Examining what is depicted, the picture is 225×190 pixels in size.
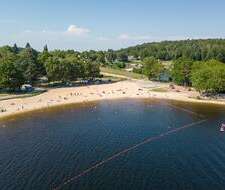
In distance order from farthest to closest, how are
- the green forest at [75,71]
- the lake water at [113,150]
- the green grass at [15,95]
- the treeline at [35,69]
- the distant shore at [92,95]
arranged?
the treeline at [35,69], the green forest at [75,71], the green grass at [15,95], the distant shore at [92,95], the lake water at [113,150]

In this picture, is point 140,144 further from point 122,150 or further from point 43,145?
point 43,145

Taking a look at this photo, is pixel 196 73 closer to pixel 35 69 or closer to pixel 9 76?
pixel 35 69

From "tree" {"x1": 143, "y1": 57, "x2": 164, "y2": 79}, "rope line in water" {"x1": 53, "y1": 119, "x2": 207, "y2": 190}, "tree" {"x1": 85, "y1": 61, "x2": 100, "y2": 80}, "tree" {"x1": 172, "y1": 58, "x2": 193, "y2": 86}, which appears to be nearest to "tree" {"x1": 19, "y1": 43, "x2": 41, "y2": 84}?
"tree" {"x1": 85, "y1": 61, "x2": 100, "y2": 80}

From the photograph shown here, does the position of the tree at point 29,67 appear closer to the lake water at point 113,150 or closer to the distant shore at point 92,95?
the distant shore at point 92,95

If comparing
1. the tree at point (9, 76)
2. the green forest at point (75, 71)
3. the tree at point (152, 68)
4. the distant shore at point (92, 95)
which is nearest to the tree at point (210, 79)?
the green forest at point (75, 71)

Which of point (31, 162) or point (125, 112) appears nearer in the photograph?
point (31, 162)

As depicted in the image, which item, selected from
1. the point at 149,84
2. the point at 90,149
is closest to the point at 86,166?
the point at 90,149
